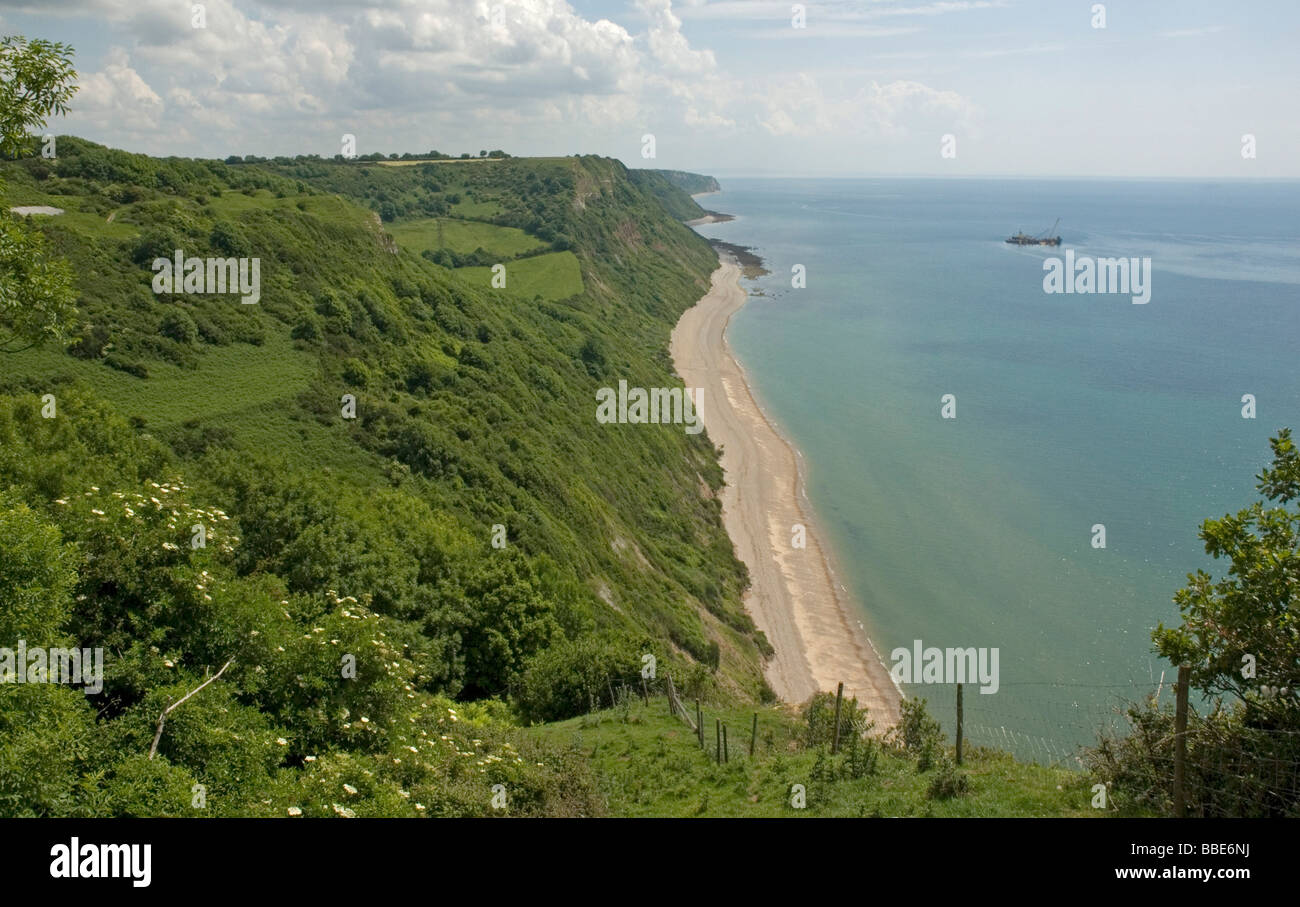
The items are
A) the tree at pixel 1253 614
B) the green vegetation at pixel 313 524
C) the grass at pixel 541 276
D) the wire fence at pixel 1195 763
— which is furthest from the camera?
the grass at pixel 541 276

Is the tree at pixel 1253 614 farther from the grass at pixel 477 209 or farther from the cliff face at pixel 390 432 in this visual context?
the grass at pixel 477 209

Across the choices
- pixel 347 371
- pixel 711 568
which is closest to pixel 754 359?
pixel 711 568

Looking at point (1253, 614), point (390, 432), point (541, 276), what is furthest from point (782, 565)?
point (541, 276)

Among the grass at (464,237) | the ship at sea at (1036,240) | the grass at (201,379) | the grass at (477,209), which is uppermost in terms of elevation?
the ship at sea at (1036,240)

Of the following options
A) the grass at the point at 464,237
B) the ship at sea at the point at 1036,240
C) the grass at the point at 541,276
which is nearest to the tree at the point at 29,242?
the grass at the point at 541,276

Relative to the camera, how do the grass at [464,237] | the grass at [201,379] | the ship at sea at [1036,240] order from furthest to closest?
the ship at sea at [1036,240] < the grass at [464,237] < the grass at [201,379]

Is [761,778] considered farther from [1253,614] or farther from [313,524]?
[313,524]
